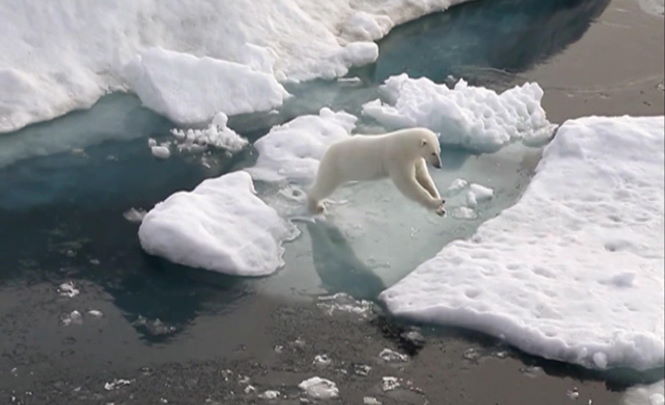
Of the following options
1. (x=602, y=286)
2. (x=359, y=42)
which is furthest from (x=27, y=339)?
(x=359, y=42)

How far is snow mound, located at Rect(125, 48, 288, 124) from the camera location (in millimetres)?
8789

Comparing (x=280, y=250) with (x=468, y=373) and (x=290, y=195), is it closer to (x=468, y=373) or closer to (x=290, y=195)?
(x=290, y=195)

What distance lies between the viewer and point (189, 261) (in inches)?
271

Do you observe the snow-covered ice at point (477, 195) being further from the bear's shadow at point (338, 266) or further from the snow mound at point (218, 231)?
the snow mound at point (218, 231)

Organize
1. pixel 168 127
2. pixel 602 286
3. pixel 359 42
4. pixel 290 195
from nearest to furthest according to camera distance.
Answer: pixel 602 286
pixel 290 195
pixel 168 127
pixel 359 42

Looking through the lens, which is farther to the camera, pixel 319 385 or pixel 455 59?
pixel 455 59

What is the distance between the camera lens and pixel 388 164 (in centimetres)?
733

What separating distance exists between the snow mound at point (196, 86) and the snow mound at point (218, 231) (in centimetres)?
146

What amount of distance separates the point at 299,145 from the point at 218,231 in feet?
4.91

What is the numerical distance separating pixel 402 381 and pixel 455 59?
5.19 metres

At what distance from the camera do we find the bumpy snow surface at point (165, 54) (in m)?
8.77

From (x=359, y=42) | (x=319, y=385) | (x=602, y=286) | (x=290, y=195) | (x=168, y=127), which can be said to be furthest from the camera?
(x=359, y=42)

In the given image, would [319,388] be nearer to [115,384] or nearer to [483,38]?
[115,384]

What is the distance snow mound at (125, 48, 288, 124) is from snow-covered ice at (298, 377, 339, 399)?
329cm
